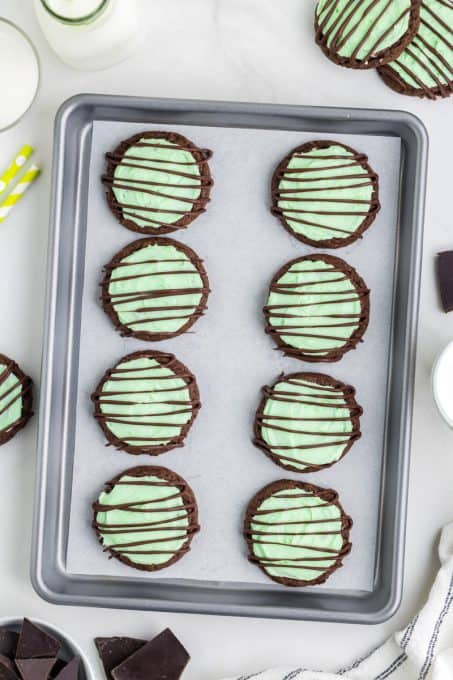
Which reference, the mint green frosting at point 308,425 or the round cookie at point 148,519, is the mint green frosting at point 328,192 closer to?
the mint green frosting at point 308,425

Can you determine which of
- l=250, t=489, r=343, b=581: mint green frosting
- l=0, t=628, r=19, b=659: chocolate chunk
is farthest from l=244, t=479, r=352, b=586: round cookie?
l=0, t=628, r=19, b=659: chocolate chunk

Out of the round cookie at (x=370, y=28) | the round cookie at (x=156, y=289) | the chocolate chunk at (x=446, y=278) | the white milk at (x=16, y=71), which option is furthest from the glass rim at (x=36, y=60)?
the chocolate chunk at (x=446, y=278)

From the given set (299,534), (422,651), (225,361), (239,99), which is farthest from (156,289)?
(422,651)

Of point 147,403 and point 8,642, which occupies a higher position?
point 147,403

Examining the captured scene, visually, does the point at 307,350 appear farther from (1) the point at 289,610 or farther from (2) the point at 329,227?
(1) the point at 289,610

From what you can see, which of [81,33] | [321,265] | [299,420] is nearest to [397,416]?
[299,420]

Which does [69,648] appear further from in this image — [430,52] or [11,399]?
[430,52]

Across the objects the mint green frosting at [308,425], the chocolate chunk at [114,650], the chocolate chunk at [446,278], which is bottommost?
the chocolate chunk at [114,650]

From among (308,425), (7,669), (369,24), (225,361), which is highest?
(369,24)

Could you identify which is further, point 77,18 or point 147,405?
point 147,405
